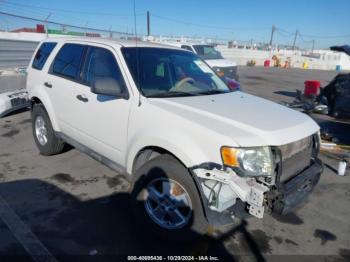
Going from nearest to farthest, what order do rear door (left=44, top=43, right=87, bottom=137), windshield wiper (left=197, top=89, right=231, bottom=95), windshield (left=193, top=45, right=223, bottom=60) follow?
windshield wiper (left=197, top=89, right=231, bottom=95) < rear door (left=44, top=43, right=87, bottom=137) < windshield (left=193, top=45, right=223, bottom=60)

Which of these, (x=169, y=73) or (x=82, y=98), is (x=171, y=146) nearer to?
(x=169, y=73)

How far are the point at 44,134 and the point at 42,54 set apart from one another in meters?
1.37

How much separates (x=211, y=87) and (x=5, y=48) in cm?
1090

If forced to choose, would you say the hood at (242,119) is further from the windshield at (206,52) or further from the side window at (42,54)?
the windshield at (206,52)

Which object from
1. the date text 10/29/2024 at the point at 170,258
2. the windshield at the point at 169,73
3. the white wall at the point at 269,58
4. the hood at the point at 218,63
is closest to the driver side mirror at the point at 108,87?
the windshield at the point at 169,73

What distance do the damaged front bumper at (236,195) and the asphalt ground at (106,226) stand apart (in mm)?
591

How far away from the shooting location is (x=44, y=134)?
4.97m

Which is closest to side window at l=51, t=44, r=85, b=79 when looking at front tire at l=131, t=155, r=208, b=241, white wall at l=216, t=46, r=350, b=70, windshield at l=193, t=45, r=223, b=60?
front tire at l=131, t=155, r=208, b=241

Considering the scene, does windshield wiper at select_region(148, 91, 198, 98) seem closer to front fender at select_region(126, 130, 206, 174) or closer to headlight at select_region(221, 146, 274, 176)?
front fender at select_region(126, 130, 206, 174)

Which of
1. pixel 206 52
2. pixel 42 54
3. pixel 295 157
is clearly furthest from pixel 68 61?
pixel 206 52

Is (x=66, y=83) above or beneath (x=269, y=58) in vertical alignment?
above

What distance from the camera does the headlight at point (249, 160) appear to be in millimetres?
2391

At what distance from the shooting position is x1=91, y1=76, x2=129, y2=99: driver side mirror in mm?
3088

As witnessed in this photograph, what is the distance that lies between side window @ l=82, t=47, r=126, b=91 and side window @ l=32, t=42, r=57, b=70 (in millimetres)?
1327
